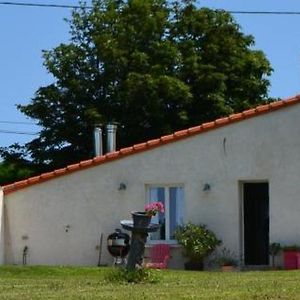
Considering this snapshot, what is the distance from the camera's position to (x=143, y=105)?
120 feet

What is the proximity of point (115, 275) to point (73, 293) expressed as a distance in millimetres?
1960

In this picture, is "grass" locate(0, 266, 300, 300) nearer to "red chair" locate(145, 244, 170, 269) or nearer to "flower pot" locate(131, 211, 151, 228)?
"flower pot" locate(131, 211, 151, 228)

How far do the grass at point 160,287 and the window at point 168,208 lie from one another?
492 cm

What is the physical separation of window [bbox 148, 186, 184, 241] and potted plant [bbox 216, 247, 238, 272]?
142 cm

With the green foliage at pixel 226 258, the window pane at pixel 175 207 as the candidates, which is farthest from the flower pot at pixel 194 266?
the window pane at pixel 175 207

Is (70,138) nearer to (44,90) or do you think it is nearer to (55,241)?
(44,90)

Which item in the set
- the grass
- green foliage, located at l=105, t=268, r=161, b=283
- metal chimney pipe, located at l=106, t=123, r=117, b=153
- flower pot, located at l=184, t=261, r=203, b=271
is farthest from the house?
green foliage, located at l=105, t=268, r=161, b=283

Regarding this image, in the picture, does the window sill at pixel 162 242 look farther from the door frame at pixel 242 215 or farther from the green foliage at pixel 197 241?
the door frame at pixel 242 215

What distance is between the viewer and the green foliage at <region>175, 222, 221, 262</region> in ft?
77.2

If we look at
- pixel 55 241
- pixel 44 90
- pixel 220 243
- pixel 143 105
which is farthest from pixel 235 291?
pixel 44 90

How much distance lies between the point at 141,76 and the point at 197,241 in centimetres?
1328

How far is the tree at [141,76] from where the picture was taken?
1452 inches

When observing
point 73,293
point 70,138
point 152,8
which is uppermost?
point 152,8

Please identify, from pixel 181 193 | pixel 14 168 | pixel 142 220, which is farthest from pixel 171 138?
pixel 14 168
